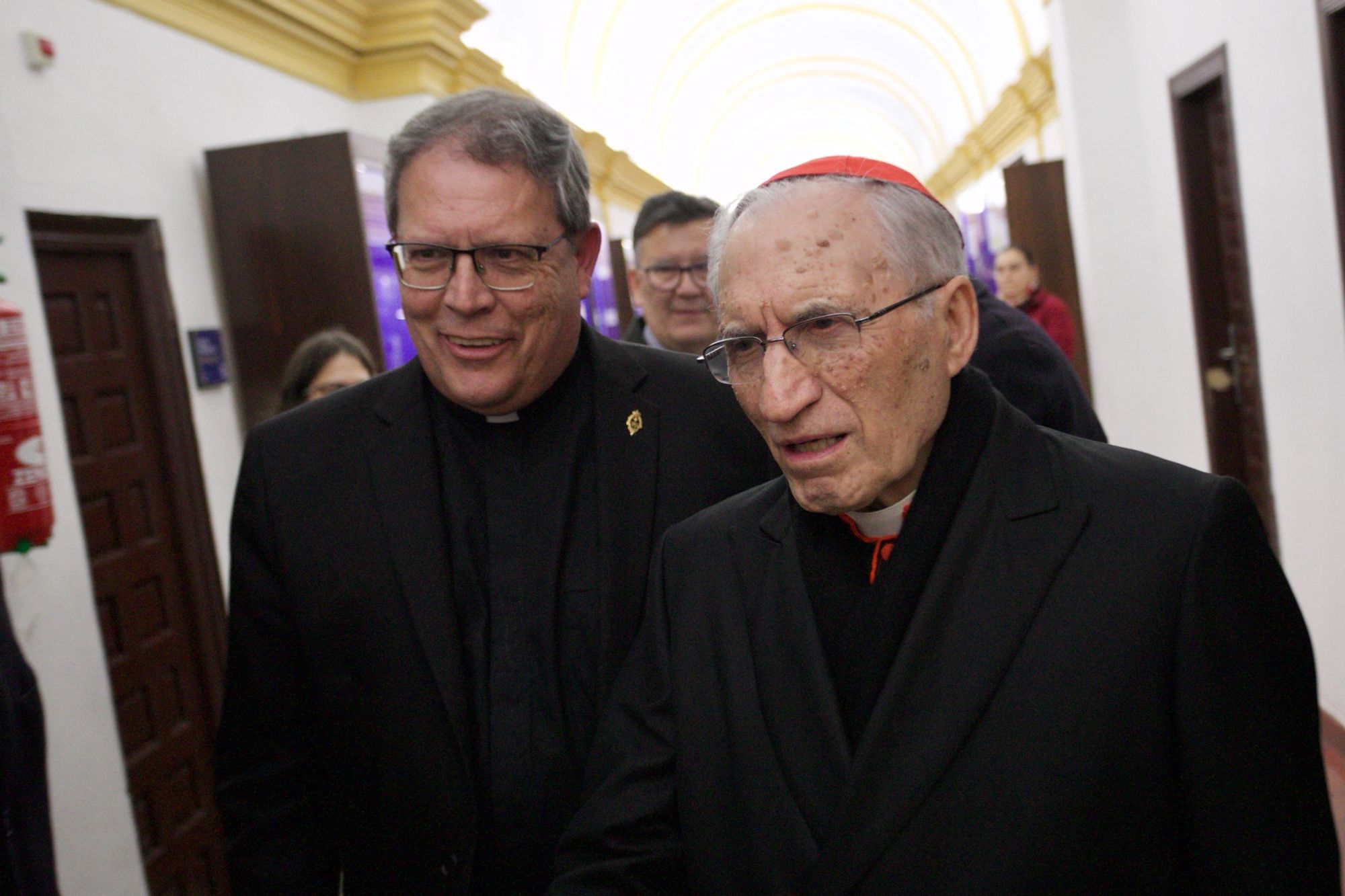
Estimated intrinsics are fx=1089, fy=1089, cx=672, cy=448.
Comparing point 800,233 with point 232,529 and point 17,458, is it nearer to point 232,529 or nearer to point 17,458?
point 232,529

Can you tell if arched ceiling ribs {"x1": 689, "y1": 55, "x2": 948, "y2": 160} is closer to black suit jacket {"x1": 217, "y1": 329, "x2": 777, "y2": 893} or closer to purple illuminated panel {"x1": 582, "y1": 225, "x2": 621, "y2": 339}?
purple illuminated panel {"x1": 582, "y1": 225, "x2": 621, "y2": 339}

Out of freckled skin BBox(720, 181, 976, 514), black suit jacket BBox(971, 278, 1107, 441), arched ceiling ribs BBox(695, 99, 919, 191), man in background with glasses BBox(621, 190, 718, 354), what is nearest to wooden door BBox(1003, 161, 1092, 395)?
man in background with glasses BBox(621, 190, 718, 354)

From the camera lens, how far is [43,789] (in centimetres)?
231

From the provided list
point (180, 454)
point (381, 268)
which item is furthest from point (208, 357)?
point (381, 268)

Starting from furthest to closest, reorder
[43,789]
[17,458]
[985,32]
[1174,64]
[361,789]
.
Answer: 1. [985,32]
2. [1174,64]
3. [17,458]
4. [43,789]
5. [361,789]

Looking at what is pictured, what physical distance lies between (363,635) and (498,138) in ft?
3.07

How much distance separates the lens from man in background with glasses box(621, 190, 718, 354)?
13.3ft

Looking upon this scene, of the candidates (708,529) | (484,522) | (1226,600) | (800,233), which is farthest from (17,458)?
(1226,600)

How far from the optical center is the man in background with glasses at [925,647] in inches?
53.9

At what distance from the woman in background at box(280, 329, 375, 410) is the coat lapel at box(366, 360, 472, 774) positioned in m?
1.99

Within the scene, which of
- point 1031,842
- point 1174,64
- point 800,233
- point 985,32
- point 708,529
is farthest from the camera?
point 985,32

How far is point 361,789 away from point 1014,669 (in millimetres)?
1225

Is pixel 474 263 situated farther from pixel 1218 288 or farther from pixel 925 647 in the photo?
pixel 1218 288

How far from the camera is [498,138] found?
76.8 inches
